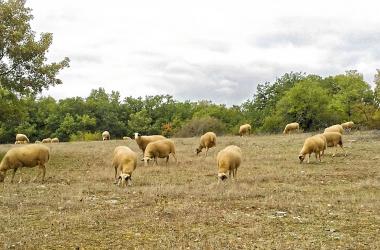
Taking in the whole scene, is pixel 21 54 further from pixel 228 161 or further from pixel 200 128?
pixel 200 128

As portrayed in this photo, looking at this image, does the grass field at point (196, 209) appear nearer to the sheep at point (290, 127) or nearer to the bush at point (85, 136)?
the sheep at point (290, 127)

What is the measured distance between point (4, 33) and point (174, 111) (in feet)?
314

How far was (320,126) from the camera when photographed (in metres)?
75.6

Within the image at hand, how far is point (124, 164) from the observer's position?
1950cm

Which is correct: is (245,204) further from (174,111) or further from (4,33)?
(174,111)

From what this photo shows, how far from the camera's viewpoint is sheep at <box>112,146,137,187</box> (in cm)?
1853

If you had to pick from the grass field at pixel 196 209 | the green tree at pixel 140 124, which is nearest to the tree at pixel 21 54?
the grass field at pixel 196 209

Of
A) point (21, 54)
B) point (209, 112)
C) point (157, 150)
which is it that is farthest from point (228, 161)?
point (209, 112)

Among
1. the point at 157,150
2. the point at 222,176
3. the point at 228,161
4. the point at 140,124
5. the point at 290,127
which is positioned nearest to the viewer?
the point at 222,176

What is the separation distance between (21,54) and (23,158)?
1160cm

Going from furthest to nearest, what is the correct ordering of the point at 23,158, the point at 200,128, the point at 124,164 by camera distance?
the point at 200,128 → the point at 23,158 → the point at 124,164

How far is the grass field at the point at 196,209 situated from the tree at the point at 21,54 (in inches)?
339

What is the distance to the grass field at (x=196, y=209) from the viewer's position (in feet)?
34.6

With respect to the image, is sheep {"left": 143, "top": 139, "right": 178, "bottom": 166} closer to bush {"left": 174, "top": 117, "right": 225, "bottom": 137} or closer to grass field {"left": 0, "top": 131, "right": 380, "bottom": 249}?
grass field {"left": 0, "top": 131, "right": 380, "bottom": 249}
